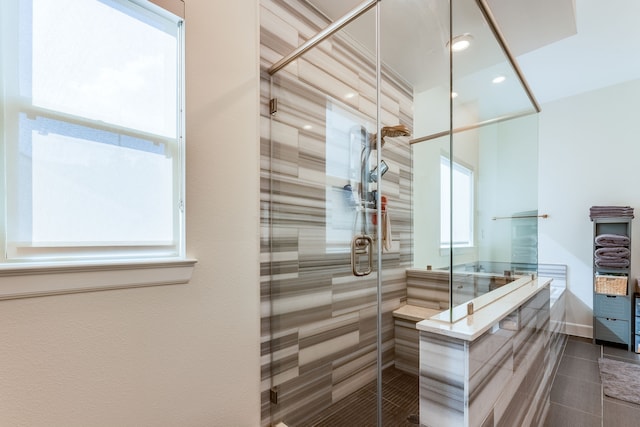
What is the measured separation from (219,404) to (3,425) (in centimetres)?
70

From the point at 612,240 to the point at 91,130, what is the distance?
447cm

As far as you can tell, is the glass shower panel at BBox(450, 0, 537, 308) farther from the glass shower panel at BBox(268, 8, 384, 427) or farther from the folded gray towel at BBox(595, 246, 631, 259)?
the folded gray towel at BBox(595, 246, 631, 259)

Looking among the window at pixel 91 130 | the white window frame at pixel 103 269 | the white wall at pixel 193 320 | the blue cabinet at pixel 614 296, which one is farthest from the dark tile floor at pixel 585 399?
the window at pixel 91 130

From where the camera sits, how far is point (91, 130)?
0.99m

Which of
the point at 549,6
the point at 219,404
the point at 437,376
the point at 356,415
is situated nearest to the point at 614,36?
the point at 549,6

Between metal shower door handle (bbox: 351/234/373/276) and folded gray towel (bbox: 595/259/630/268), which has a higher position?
metal shower door handle (bbox: 351/234/373/276)

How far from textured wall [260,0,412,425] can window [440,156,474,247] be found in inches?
21.2

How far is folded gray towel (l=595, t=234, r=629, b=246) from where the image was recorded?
9.86 feet

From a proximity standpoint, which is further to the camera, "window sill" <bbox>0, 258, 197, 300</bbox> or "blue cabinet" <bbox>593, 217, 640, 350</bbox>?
"blue cabinet" <bbox>593, 217, 640, 350</bbox>

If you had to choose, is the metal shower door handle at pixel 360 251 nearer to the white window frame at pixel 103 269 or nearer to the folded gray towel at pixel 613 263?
the white window frame at pixel 103 269

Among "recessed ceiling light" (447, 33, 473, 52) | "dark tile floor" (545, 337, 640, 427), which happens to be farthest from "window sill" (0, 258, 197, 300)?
"dark tile floor" (545, 337, 640, 427)

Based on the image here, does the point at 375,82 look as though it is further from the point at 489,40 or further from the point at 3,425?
the point at 3,425

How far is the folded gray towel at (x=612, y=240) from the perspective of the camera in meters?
3.01

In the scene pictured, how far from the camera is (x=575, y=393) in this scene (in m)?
2.17
